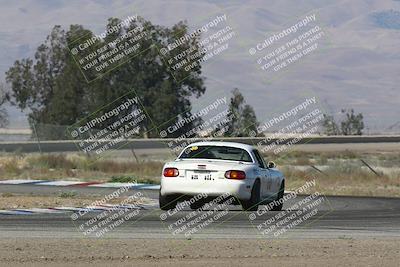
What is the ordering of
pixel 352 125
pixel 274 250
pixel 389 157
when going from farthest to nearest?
pixel 352 125, pixel 389 157, pixel 274 250

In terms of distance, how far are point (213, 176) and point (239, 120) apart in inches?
2193

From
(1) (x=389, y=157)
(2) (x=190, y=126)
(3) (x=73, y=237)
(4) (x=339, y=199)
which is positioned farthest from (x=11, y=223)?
(2) (x=190, y=126)

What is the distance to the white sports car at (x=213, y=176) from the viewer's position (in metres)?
19.4

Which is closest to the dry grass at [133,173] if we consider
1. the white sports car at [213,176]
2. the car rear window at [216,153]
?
the car rear window at [216,153]

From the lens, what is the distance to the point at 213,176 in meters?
19.4

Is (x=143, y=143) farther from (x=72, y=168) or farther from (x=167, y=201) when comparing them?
(x=167, y=201)

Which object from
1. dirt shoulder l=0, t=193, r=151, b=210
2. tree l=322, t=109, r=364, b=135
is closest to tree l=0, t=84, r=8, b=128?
tree l=322, t=109, r=364, b=135

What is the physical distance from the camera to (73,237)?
602 inches

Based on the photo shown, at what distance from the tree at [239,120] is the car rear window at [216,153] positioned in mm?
46421

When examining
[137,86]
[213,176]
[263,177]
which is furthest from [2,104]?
[213,176]

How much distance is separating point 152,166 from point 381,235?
78.0 feet

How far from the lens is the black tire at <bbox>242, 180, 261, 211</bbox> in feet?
64.9

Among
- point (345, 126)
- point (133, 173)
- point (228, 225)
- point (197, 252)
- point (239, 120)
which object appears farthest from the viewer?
point (345, 126)

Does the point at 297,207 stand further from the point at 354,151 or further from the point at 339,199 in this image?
the point at 354,151
